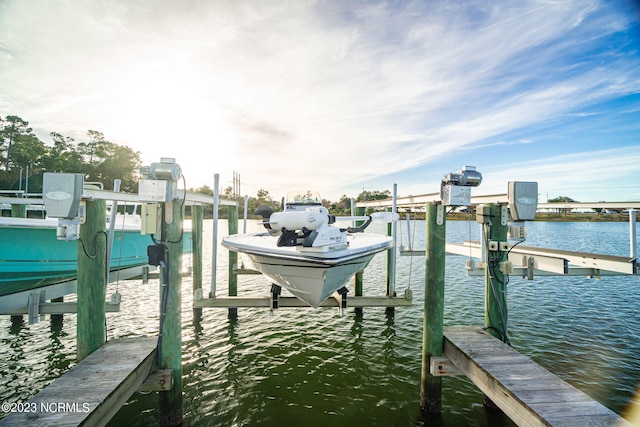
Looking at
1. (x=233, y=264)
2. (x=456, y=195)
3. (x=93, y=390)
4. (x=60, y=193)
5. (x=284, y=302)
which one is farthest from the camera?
(x=233, y=264)

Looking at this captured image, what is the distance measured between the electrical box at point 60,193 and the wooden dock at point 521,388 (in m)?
A: 4.73

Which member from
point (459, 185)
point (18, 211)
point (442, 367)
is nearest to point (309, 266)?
point (442, 367)

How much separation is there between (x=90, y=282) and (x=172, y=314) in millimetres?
1017

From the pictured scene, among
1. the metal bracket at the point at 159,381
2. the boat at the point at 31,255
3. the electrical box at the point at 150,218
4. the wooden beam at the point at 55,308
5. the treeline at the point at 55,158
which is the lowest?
the metal bracket at the point at 159,381

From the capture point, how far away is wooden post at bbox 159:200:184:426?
3.60m

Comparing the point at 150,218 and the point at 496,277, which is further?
the point at 496,277

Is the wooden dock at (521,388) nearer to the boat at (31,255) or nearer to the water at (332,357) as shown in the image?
the water at (332,357)

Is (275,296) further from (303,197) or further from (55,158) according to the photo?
(55,158)

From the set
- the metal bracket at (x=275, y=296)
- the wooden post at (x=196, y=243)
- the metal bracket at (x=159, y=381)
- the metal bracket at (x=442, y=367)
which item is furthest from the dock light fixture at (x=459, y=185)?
the wooden post at (x=196, y=243)

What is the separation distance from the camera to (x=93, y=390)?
271 centimetres

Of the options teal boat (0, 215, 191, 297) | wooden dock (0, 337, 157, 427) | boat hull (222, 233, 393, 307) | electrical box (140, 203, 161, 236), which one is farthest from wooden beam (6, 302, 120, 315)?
boat hull (222, 233, 393, 307)

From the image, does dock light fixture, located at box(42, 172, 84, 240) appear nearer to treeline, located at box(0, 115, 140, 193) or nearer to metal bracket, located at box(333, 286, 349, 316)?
metal bracket, located at box(333, 286, 349, 316)

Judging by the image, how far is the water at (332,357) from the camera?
14.1 feet

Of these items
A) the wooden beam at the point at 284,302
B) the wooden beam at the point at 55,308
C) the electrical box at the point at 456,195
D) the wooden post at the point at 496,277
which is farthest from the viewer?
the wooden beam at the point at 284,302
